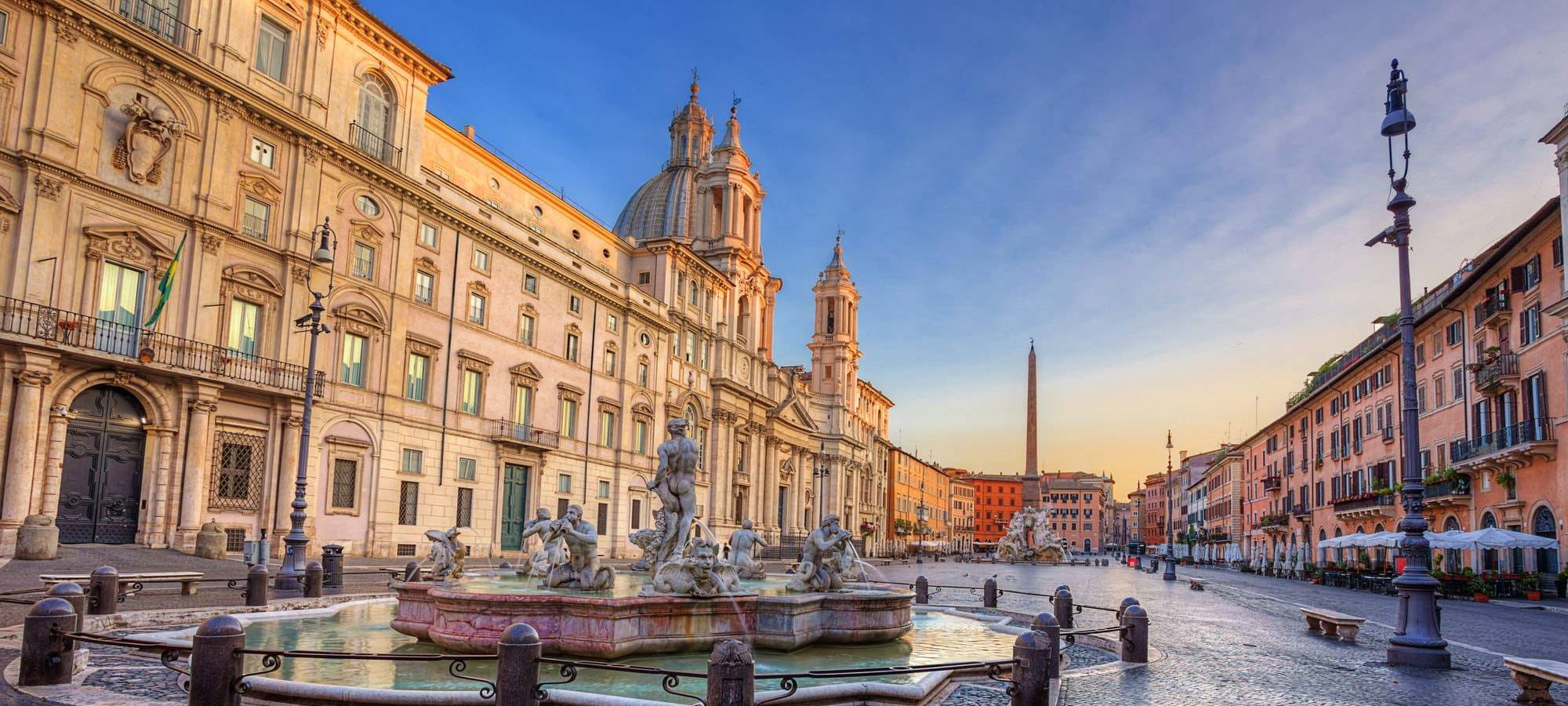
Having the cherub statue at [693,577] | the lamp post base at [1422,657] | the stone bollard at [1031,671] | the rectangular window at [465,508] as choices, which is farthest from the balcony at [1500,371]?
the rectangular window at [465,508]

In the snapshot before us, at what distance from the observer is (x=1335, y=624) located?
1639 centimetres

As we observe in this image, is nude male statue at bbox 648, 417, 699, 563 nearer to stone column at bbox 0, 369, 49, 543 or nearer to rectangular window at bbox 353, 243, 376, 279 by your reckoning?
stone column at bbox 0, 369, 49, 543

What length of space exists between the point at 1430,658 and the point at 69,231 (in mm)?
26777

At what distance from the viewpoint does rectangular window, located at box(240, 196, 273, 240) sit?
89.4ft

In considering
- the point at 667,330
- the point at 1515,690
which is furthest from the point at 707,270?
the point at 1515,690

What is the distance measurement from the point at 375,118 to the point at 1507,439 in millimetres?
Answer: 37696

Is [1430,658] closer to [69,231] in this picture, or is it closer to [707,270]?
[69,231]

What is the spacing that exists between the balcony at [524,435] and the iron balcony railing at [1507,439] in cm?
3317

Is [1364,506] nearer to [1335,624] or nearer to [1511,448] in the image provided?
[1511,448]

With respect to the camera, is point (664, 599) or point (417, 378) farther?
point (417, 378)

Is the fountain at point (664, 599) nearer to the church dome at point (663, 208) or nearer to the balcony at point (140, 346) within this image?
the balcony at point (140, 346)

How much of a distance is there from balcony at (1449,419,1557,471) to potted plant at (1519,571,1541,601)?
11.6ft

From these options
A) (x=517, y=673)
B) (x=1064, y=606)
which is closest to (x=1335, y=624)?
(x=1064, y=606)

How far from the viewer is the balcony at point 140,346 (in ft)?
70.8
